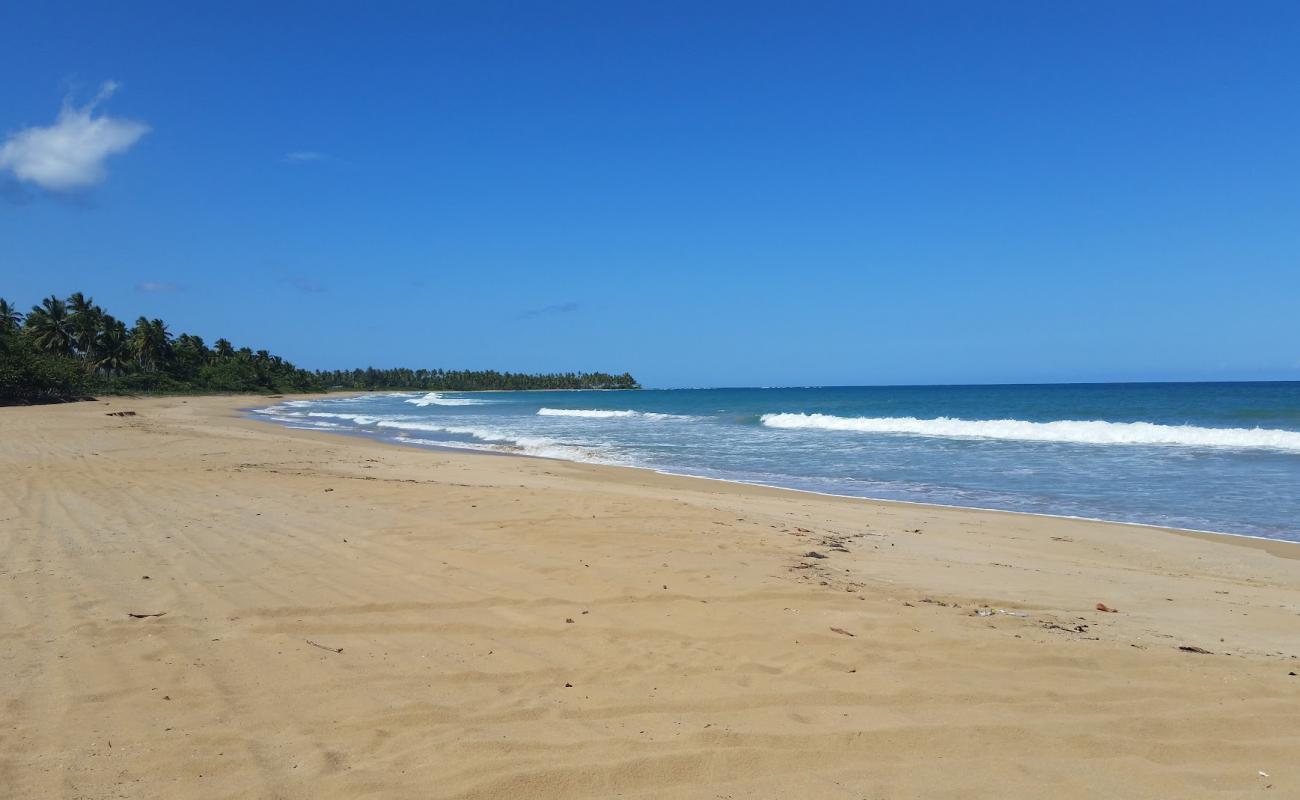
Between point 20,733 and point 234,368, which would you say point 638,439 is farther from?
point 234,368

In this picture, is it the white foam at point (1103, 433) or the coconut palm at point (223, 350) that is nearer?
the white foam at point (1103, 433)

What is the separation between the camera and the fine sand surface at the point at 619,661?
3.11 meters

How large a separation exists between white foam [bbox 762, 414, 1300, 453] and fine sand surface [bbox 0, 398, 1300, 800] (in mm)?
16890

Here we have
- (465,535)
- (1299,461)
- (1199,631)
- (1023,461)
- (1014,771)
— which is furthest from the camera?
(1023,461)

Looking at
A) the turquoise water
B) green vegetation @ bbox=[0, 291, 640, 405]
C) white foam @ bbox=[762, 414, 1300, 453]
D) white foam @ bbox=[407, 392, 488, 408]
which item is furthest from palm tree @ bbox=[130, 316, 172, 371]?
white foam @ bbox=[762, 414, 1300, 453]

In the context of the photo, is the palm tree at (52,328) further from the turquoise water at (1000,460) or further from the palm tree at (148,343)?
the turquoise water at (1000,460)

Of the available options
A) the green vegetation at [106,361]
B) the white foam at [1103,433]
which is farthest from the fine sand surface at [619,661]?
the green vegetation at [106,361]

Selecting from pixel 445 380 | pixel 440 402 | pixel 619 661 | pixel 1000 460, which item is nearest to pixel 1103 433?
pixel 1000 460

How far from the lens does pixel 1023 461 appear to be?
61.8ft

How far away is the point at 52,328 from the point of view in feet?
227

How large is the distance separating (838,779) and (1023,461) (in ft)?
58.9

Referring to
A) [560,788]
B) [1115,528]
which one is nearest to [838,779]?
[560,788]

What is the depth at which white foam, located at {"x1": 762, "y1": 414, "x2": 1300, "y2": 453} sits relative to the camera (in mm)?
22203

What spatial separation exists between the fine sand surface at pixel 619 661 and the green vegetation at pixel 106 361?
170ft
